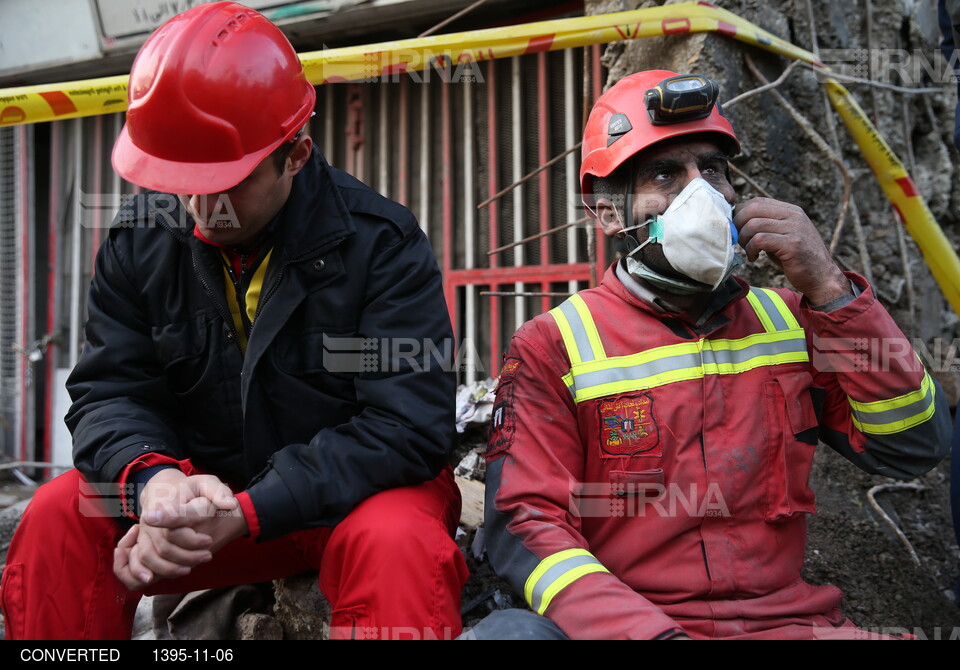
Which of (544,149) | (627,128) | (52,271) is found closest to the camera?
(627,128)

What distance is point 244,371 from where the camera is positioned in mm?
1920

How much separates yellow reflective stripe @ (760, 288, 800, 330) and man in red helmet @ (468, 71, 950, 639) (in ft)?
0.04

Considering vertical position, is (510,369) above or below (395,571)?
above

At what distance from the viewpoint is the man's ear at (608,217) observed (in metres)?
2.05

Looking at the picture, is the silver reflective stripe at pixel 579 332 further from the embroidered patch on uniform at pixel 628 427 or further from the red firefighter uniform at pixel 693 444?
the embroidered patch on uniform at pixel 628 427

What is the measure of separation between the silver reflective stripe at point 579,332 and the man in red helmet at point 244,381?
33 centimetres

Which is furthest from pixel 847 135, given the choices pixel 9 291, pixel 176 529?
Answer: pixel 9 291

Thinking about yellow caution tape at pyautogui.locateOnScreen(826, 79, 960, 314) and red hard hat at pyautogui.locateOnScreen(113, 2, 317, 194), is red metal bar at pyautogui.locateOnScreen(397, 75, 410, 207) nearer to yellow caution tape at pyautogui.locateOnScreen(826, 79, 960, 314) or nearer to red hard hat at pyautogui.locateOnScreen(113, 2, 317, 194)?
yellow caution tape at pyautogui.locateOnScreen(826, 79, 960, 314)

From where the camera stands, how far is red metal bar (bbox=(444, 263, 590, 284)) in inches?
160

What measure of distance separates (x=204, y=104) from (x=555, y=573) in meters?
1.37

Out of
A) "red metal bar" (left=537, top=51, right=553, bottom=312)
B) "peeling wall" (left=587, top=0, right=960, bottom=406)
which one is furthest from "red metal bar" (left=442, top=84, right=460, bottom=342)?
"peeling wall" (left=587, top=0, right=960, bottom=406)

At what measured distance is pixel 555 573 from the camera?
1.63 meters

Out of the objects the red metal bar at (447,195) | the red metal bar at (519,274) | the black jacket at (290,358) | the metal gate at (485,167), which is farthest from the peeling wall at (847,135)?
the black jacket at (290,358)

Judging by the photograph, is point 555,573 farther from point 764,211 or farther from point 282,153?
point 282,153
